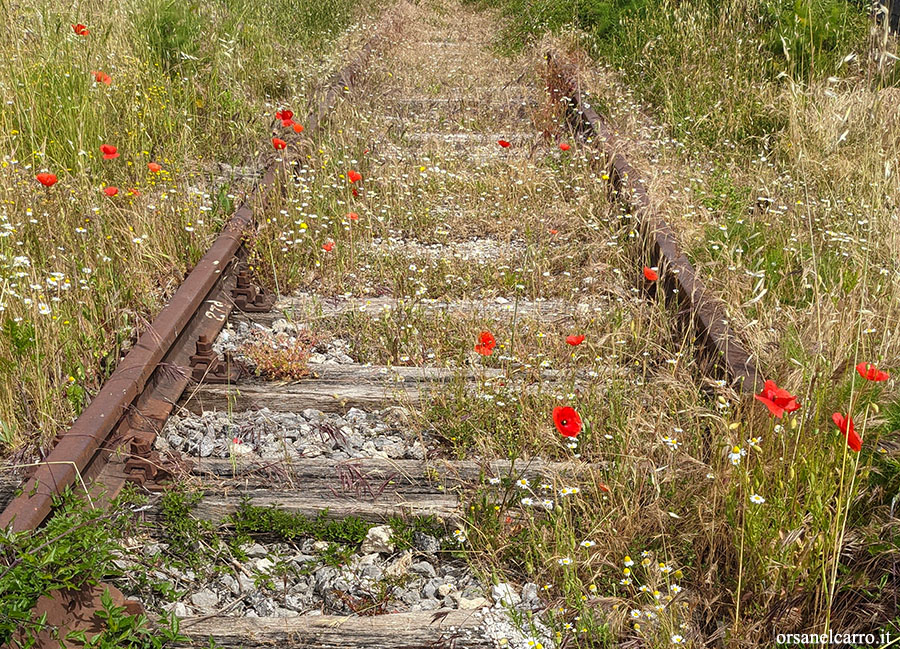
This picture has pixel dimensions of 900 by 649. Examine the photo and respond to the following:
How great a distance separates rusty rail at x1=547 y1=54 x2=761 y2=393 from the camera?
132 inches

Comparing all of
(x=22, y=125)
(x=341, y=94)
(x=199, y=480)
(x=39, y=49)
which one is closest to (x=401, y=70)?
(x=341, y=94)

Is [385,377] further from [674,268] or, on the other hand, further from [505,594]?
[674,268]

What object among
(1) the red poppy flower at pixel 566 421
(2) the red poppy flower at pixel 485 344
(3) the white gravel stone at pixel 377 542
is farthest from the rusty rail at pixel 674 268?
(3) the white gravel stone at pixel 377 542

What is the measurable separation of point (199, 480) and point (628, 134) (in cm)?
520

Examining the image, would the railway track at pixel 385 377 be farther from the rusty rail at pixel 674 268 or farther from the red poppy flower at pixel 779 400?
the red poppy flower at pixel 779 400

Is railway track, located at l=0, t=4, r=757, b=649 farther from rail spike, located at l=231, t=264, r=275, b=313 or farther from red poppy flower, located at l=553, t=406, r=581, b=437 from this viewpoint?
red poppy flower, located at l=553, t=406, r=581, b=437

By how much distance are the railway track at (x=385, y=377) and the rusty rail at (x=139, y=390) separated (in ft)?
0.03

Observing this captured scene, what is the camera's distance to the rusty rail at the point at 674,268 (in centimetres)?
336

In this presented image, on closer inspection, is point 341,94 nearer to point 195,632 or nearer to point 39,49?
point 39,49

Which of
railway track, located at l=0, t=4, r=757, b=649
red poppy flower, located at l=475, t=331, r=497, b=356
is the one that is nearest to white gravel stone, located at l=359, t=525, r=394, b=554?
railway track, located at l=0, t=4, r=757, b=649

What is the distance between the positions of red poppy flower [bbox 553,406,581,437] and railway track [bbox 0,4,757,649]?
0.87 feet

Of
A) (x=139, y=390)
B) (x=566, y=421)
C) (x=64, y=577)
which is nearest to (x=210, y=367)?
(x=139, y=390)

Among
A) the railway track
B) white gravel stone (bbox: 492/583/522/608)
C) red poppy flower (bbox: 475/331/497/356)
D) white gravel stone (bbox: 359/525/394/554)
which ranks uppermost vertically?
red poppy flower (bbox: 475/331/497/356)

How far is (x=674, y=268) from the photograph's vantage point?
4223 millimetres
